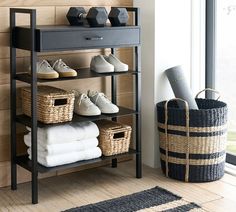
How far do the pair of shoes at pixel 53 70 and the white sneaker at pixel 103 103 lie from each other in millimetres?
250

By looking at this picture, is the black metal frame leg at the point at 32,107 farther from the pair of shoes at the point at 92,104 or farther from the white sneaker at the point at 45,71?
the pair of shoes at the point at 92,104

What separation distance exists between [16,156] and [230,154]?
1.33 meters

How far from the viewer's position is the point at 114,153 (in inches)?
118

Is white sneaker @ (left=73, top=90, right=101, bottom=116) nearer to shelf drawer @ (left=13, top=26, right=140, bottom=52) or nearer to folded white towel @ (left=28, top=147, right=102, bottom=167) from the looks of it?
folded white towel @ (left=28, top=147, right=102, bottom=167)

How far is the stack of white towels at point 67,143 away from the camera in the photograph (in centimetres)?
275

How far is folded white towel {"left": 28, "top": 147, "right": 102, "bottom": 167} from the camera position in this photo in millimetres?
2752

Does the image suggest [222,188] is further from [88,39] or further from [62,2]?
[62,2]

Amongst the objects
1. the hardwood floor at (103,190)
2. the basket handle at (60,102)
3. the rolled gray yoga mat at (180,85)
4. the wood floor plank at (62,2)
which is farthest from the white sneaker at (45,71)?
the rolled gray yoga mat at (180,85)

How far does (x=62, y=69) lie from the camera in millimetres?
2822

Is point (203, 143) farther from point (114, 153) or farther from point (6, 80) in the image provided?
point (6, 80)

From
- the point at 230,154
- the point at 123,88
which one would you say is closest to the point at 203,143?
the point at 230,154

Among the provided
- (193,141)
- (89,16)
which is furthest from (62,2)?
(193,141)

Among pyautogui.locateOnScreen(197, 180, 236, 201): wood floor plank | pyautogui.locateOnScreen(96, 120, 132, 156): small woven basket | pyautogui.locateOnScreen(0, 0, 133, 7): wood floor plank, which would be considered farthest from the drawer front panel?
pyautogui.locateOnScreen(197, 180, 236, 201): wood floor plank

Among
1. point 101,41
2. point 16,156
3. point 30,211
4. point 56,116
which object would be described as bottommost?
point 30,211
